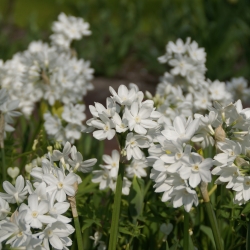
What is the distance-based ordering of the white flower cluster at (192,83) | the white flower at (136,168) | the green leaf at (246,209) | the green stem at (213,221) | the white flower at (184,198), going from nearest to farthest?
the white flower at (184,198), the green stem at (213,221), the green leaf at (246,209), the white flower at (136,168), the white flower cluster at (192,83)

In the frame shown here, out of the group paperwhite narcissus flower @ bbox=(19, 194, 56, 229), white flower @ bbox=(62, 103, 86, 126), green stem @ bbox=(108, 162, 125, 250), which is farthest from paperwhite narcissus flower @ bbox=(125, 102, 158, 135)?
Result: white flower @ bbox=(62, 103, 86, 126)

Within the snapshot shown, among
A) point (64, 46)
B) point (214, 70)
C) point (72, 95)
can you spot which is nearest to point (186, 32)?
point (214, 70)

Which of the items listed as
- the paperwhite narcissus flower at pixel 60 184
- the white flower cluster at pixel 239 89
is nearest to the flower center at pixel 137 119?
the paperwhite narcissus flower at pixel 60 184

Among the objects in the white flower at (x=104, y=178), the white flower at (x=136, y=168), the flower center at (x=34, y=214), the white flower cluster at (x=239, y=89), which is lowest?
the flower center at (x=34, y=214)

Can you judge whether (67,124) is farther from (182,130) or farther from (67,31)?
(182,130)

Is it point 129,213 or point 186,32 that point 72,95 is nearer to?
point 129,213

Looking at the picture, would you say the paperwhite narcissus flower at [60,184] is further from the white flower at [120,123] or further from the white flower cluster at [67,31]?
the white flower cluster at [67,31]

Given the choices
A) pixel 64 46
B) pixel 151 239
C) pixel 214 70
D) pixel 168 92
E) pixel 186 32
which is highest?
pixel 186 32

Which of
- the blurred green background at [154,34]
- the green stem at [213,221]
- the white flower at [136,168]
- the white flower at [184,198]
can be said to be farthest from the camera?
the blurred green background at [154,34]
